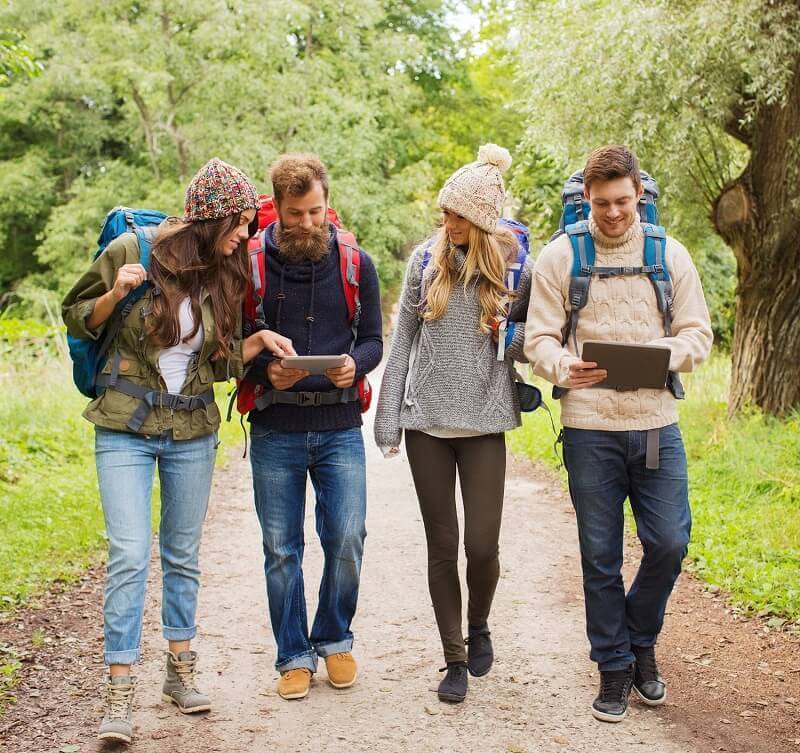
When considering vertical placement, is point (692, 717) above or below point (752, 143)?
below

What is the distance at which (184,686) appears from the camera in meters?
4.21

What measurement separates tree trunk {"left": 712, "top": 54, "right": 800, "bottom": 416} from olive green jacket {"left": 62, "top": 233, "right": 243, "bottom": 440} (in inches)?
265

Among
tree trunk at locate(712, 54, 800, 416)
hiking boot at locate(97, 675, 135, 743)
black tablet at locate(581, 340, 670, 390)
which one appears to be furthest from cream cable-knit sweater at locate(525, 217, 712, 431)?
tree trunk at locate(712, 54, 800, 416)

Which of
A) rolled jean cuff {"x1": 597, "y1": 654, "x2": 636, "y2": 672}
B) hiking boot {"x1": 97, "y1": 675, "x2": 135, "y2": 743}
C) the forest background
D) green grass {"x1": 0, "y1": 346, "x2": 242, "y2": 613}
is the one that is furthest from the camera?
the forest background

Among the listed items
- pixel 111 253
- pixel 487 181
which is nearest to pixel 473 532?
pixel 487 181

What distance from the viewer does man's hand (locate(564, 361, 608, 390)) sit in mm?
3929

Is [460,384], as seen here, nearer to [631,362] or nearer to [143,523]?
[631,362]

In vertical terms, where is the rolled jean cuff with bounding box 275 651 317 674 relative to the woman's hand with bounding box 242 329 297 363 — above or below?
below

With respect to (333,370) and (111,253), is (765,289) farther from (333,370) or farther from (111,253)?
(111,253)

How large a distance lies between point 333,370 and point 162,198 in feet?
61.7

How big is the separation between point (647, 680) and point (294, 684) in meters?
1.51

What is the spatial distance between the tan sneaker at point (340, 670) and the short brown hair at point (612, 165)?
7.58 feet

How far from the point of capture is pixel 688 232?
36.3ft

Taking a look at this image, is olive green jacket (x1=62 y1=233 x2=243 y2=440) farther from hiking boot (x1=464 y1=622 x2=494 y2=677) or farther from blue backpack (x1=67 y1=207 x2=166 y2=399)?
hiking boot (x1=464 y1=622 x2=494 y2=677)
